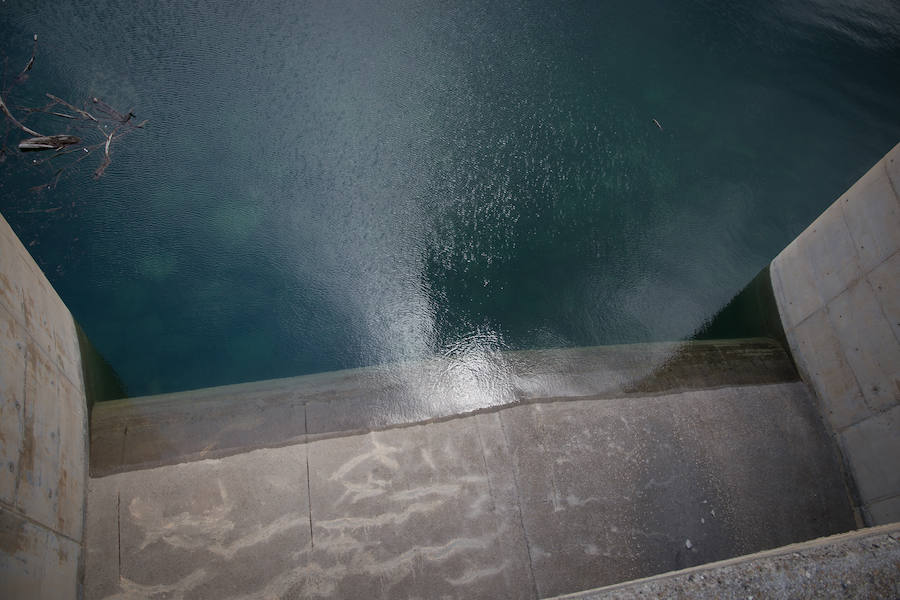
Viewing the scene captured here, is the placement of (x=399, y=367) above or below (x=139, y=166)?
below

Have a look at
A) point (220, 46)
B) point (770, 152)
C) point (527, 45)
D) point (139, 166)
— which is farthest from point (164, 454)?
point (770, 152)

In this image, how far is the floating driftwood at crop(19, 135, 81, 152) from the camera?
19.9ft

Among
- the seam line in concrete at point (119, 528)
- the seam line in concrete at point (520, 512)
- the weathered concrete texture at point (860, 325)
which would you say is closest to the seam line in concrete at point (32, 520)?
the seam line in concrete at point (119, 528)

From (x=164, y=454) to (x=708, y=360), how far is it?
5.01 metres

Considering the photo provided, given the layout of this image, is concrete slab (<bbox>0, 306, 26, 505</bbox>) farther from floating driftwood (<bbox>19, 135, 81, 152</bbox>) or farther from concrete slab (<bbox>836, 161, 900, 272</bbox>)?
concrete slab (<bbox>836, 161, 900, 272</bbox>)

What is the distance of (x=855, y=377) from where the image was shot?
4883 millimetres

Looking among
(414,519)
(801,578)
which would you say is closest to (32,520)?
(414,519)

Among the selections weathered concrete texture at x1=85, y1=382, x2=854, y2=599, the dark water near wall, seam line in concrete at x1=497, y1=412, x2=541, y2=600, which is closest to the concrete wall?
weathered concrete texture at x1=85, y1=382, x2=854, y2=599

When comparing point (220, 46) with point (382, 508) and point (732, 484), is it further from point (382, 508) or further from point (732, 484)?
point (732, 484)

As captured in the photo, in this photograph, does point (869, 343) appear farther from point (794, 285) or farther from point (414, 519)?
point (414, 519)

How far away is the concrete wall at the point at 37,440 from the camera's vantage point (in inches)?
130

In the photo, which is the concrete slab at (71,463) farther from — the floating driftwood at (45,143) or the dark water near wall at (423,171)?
the floating driftwood at (45,143)

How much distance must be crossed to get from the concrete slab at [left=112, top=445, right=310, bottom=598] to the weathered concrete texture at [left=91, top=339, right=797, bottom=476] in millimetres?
160

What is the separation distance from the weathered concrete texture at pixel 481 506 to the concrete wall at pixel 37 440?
1.17 ft
